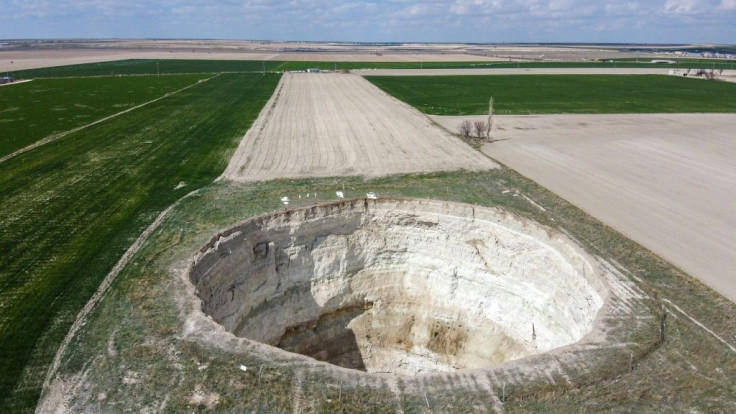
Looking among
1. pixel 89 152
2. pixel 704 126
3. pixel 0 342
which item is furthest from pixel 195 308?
pixel 704 126

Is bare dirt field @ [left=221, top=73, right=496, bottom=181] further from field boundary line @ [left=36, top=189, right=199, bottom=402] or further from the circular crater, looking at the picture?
the circular crater

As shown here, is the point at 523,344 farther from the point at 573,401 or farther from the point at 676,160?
the point at 676,160

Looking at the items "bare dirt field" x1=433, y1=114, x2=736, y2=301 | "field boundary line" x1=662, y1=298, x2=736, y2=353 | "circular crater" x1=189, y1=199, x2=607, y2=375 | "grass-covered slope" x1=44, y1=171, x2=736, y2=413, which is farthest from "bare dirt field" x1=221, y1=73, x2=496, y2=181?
"field boundary line" x1=662, y1=298, x2=736, y2=353

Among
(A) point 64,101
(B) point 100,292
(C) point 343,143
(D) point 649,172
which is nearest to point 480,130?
(C) point 343,143

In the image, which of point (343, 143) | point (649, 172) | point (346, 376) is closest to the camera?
point (346, 376)

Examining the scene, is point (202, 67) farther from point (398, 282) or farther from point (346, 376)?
point (346, 376)

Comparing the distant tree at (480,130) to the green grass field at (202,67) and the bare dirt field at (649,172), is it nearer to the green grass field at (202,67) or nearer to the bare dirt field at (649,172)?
the bare dirt field at (649,172)
